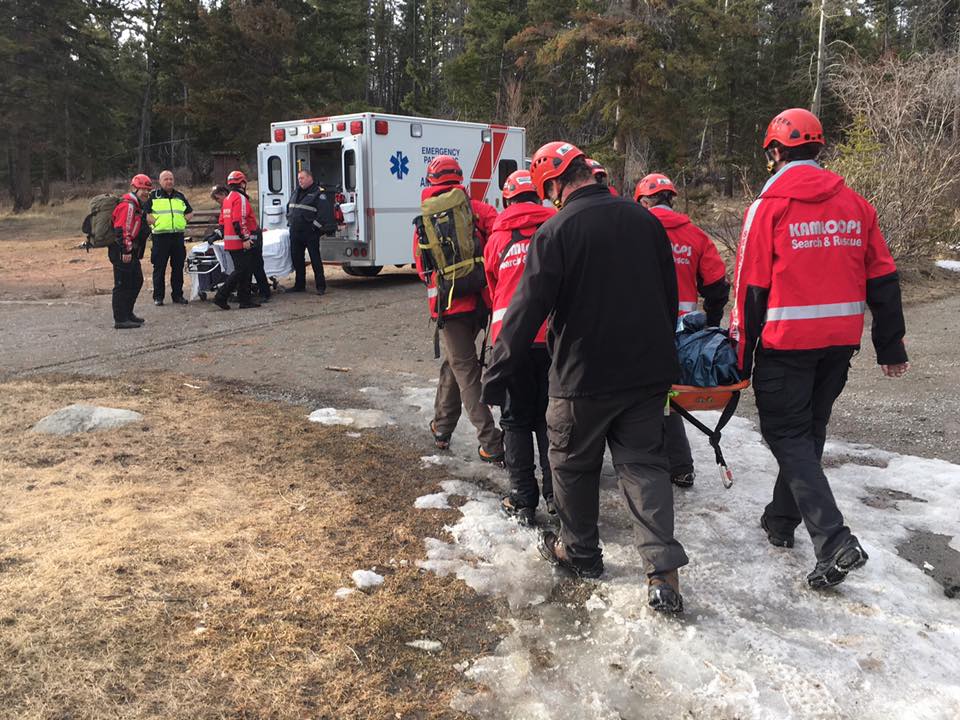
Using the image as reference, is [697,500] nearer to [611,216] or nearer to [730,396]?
[730,396]

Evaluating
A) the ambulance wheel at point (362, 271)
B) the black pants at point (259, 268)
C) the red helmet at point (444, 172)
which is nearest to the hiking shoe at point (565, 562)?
the red helmet at point (444, 172)

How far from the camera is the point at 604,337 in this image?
10.6 ft

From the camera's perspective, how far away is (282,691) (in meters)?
2.78

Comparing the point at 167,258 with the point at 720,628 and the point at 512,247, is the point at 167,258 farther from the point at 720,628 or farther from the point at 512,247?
the point at 720,628

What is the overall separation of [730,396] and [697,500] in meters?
1.09

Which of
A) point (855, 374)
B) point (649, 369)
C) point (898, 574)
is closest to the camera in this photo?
point (649, 369)

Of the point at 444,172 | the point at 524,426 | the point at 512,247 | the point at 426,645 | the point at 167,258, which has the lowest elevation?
the point at 426,645

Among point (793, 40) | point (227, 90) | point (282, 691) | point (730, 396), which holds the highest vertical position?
point (793, 40)

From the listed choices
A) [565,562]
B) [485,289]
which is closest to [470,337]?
[485,289]

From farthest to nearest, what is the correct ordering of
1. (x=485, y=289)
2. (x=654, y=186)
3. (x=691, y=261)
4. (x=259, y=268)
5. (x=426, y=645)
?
(x=259, y=268)
(x=485, y=289)
(x=654, y=186)
(x=691, y=261)
(x=426, y=645)

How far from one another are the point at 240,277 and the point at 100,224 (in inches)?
82.4

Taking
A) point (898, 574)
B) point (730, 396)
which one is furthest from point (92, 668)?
point (898, 574)

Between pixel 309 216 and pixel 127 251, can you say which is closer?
pixel 127 251

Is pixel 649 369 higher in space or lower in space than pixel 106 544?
higher
